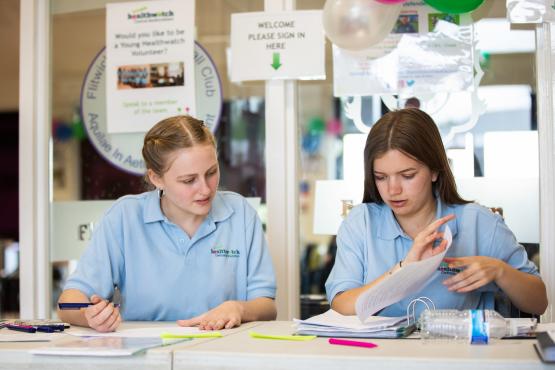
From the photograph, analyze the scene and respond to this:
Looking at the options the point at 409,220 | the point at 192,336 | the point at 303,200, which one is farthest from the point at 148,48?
the point at 192,336

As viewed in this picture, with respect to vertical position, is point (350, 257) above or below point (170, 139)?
below

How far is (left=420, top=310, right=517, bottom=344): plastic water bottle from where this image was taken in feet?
5.08

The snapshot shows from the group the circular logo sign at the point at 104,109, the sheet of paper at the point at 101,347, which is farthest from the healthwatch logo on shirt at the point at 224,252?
the circular logo sign at the point at 104,109

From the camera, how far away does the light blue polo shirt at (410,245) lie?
2.16 meters

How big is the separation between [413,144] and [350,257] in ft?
1.25

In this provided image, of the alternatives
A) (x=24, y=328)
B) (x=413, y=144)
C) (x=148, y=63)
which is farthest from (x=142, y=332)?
(x=148, y=63)

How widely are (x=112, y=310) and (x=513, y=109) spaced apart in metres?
1.71

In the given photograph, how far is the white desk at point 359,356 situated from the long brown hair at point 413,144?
708 mm

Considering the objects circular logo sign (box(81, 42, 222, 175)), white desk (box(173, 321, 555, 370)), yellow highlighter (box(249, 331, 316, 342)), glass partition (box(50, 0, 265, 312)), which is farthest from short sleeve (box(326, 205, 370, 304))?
circular logo sign (box(81, 42, 222, 175))

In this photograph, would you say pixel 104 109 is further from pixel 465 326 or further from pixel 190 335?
pixel 465 326

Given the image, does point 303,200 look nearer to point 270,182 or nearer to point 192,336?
point 270,182

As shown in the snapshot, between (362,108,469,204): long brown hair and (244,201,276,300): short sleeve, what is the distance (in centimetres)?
40

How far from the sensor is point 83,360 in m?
1.51

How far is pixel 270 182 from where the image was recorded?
2965mm
